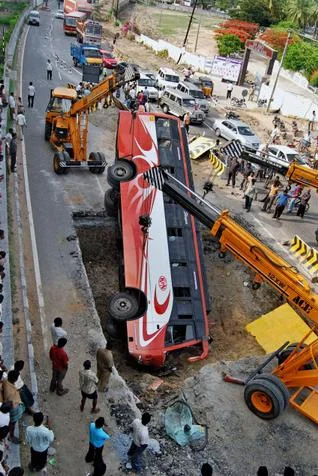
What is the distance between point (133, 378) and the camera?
13.0 meters

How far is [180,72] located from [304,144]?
805 inches

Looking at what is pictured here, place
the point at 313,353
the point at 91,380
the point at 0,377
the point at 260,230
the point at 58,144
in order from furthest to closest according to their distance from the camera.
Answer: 1. the point at 58,144
2. the point at 260,230
3. the point at 313,353
4. the point at 91,380
5. the point at 0,377

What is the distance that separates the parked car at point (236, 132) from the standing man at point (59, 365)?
22445mm

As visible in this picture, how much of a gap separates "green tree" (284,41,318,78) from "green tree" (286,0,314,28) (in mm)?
20472

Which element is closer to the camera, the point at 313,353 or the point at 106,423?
the point at 106,423

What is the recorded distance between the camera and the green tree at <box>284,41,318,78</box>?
51.8 meters

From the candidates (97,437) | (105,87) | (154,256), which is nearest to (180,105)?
(105,87)

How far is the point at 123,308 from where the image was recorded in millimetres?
13469

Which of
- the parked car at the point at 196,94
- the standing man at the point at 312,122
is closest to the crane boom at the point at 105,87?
the parked car at the point at 196,94

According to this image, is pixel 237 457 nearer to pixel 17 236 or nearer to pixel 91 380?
pixel 91 380

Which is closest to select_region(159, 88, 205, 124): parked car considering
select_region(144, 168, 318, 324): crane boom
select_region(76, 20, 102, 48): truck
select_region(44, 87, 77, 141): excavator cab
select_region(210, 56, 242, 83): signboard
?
select_region(44, 87, 77, 141): excavator cab

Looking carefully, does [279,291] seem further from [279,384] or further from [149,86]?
[149,86]

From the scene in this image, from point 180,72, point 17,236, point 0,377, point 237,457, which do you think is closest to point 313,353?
point 237,457

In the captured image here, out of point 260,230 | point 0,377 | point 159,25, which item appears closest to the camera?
point 0,377
